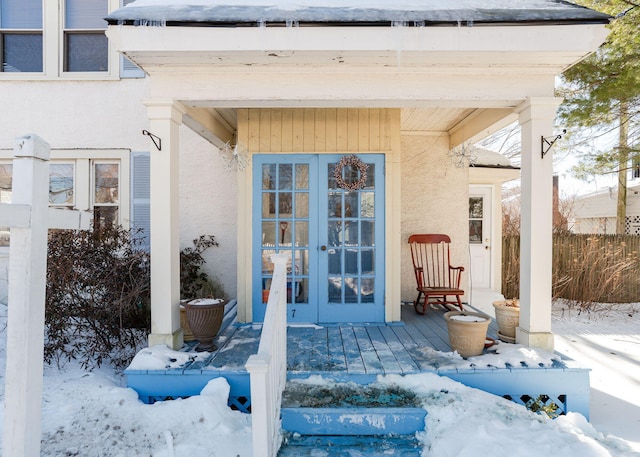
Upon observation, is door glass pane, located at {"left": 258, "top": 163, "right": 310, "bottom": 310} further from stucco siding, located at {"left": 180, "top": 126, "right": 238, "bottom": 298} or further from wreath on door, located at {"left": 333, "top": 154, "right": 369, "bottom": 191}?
stucco siding, located at {"left": 180, "top": 126, "right": 238, "bottom": 298}

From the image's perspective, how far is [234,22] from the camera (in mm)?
2977

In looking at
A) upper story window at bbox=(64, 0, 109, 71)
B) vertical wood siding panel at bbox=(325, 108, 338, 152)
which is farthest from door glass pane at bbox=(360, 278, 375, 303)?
upper story window at bbox=(64, 0, 109, 71)

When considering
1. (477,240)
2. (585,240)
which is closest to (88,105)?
(477,240)

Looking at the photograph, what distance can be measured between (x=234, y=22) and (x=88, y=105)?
360 centimetres

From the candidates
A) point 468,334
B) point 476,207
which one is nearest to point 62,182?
point 468,334

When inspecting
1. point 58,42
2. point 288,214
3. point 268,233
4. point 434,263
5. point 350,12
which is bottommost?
point 434,263

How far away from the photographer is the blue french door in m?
4.52

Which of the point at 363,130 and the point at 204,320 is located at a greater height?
the point at 363,130

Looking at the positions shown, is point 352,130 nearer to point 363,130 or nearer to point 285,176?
point 363,130

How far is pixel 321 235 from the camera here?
4.52 m

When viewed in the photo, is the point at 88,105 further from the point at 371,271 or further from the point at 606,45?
the point at 606,45

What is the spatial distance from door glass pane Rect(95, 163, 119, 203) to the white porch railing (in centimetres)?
370

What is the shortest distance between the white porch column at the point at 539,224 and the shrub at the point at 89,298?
12.0 ft

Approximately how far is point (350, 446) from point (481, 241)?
17.2 ft
